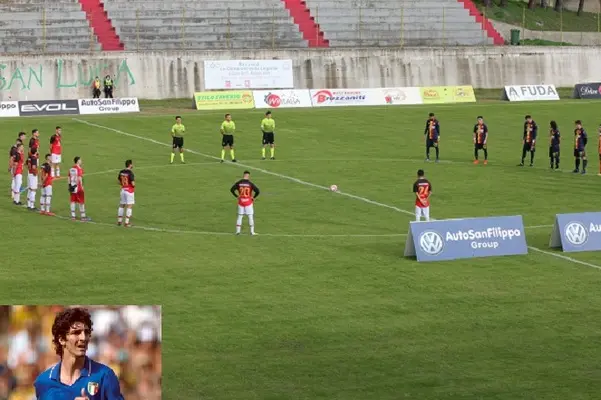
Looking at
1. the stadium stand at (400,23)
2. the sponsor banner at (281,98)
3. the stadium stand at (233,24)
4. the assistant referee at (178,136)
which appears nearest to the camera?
the assistant referee at (178,136)

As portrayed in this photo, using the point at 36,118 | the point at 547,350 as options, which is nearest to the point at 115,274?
the point at 547,350

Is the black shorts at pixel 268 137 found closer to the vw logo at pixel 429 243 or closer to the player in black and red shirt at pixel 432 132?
the player in black and red shirt at pixel 432 132

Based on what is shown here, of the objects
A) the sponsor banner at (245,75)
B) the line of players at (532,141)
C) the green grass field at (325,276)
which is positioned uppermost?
the sponsor banner at (245,75)

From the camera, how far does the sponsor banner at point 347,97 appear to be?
73.8m

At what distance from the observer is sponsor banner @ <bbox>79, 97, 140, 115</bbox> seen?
69.1m

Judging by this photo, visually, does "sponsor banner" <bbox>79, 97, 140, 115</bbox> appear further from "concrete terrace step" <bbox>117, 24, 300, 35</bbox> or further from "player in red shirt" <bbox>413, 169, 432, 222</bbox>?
"player in red shirt" <bbox>413, 169, 432, 222</bbox>

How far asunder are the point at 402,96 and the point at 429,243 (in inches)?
1631

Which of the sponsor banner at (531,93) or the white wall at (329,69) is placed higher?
the white wall at (329,69)

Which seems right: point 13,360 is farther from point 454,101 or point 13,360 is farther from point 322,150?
point 454,101

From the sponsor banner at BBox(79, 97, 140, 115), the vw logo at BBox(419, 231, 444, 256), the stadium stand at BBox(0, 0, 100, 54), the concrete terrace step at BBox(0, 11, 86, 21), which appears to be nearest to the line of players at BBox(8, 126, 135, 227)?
the vw logo at BBox(419, 231, 444, 256)

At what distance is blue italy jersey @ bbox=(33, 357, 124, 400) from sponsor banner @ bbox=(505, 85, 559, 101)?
218 ft

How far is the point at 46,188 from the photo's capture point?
41875mm

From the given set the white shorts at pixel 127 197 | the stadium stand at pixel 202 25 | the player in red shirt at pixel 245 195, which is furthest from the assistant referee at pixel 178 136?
the stadium stand at pixel 202 25

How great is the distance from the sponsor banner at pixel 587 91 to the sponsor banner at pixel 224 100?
2086 centimetres
